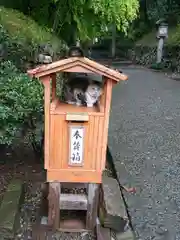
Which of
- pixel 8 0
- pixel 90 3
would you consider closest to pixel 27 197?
pixel 90 3

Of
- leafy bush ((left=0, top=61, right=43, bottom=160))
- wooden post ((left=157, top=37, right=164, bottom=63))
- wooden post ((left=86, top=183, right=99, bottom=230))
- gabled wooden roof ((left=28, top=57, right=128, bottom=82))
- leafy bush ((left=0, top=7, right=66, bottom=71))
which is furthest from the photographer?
wooden post ((left=157, top=37, right=164, bottom=63))

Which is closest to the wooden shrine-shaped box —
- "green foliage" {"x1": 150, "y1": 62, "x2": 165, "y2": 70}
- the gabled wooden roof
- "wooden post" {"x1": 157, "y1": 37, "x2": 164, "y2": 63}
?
the gabled wooden roof

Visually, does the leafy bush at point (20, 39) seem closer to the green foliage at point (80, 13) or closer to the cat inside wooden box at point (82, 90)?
the green foliage at point (80, 13)

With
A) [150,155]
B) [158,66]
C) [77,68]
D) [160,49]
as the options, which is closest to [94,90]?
[77,68]

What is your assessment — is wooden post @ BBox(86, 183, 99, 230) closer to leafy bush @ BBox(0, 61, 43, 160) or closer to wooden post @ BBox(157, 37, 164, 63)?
leafy bush @ BBox(0, 61, 43, 160)

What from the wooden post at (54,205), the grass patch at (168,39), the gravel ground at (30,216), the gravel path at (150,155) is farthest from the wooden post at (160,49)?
the wooden post at (54,205)

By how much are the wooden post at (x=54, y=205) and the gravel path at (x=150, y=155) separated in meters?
0.72

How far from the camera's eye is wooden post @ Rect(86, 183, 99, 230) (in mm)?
3139

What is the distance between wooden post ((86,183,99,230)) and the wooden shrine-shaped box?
0.09 meters

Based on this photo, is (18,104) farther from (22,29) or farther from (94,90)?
(22,29)

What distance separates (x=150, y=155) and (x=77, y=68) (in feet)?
9.41

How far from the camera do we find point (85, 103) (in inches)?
122

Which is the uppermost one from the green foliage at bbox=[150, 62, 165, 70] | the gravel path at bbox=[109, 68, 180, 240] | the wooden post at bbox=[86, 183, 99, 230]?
the wooden post at bbox=[86, 183, 99, 230]

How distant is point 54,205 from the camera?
124 inches
